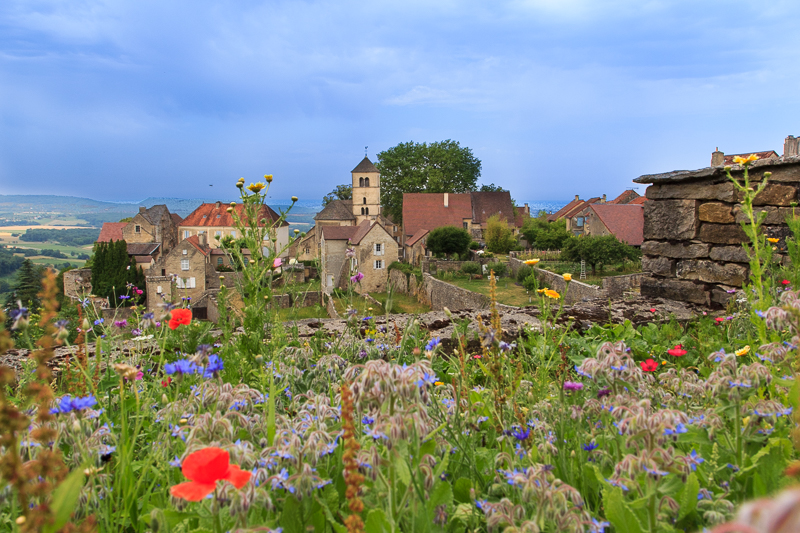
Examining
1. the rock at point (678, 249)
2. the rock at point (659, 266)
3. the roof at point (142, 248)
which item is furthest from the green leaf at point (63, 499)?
the roof at point (142, 248)

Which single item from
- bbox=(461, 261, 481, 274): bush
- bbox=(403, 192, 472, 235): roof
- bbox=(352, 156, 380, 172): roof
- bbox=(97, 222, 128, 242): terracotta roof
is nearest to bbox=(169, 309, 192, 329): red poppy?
bbox=(461, 261, 481, 274): bush

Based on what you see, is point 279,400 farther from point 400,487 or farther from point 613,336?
point 613,336

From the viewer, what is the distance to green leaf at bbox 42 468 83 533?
910mm

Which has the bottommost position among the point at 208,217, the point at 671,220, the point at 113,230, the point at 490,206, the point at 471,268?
the point at 471,268

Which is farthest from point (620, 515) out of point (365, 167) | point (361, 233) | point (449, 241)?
point (365, 167)

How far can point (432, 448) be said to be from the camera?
1606 mm

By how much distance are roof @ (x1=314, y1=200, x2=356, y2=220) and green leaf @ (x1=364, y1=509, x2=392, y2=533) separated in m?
70.9

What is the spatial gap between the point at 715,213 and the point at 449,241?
4140 centimetres

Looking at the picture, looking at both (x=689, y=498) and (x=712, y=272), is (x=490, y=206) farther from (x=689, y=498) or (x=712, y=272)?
(x=689, y=498)

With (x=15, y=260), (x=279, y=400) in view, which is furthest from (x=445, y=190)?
(x=279, y=400)

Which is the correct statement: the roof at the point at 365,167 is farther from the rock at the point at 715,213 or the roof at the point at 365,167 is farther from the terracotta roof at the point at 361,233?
the rock at the point at 715,213

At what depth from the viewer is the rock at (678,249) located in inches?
225

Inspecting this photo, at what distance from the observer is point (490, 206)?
67500 mm

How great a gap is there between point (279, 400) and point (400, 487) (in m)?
0.98
